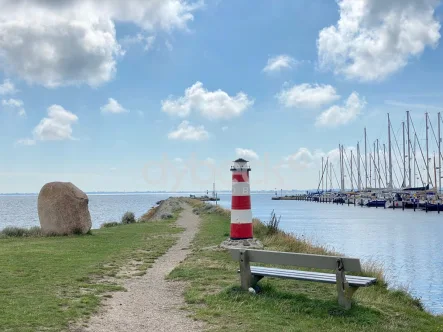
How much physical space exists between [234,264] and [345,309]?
14.6 ft

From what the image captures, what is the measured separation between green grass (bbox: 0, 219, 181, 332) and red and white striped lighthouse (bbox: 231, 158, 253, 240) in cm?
254

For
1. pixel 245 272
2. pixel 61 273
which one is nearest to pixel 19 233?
pixel 61 273

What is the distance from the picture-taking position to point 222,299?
791cm

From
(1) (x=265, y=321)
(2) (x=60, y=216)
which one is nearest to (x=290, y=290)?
(1) (x=265, y=321)

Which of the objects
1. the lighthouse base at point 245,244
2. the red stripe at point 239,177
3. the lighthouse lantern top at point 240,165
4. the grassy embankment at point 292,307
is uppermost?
the lighthouse lantern top at point 240,165

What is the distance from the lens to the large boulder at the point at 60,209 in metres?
19.0

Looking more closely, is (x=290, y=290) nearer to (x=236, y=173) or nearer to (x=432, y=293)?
(x=236, y=173)

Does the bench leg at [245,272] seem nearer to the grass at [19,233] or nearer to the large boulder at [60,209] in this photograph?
the large boulder at [60,209]

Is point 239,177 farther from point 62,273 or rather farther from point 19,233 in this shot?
point 19,233

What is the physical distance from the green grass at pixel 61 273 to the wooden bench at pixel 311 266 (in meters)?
2.53

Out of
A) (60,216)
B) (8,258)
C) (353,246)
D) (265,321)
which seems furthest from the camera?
(353,246)

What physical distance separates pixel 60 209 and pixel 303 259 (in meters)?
14.0

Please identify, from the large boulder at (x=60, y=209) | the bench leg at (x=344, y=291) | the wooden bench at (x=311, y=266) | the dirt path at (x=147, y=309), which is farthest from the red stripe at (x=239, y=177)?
the large boulder at (x=60, y=209)

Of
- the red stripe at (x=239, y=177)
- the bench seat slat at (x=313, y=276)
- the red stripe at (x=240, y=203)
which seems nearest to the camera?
the bench seat slat at (x=313, y=276)
